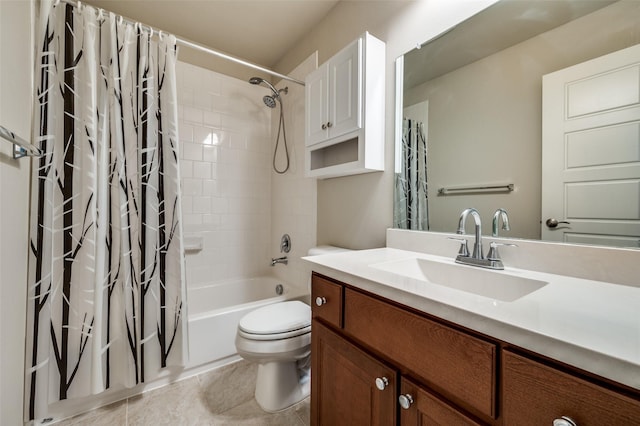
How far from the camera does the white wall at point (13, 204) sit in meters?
0.89

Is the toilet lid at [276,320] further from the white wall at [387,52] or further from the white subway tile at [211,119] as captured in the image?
the white subway tile at [211,119]

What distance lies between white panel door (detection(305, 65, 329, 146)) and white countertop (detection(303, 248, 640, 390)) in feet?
3.34

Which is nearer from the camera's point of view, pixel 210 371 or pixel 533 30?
pixel 533 30

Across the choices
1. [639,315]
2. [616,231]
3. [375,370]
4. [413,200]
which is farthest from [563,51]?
[375,370]

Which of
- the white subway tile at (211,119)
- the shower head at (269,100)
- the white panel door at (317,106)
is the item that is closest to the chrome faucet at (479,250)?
the white panel door at (317,106)

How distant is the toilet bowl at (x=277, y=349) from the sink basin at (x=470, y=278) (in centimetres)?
62

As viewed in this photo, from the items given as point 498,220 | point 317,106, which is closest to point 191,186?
point 317,106

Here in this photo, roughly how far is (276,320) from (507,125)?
4.44ft

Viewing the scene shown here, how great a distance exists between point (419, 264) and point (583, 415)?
0.68 m

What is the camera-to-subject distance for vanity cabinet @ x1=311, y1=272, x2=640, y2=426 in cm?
39

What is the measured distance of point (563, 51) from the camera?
0.85m

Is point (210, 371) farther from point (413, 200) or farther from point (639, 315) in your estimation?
point (639, 315)

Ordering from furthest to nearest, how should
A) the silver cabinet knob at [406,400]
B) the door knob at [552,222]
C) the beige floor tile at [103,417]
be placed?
1. the beige floor tile at [103,417]
2. the door knob at [552,222]
3. the silver cabinet knob at [406,400]

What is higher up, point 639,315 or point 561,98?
point 561,98
